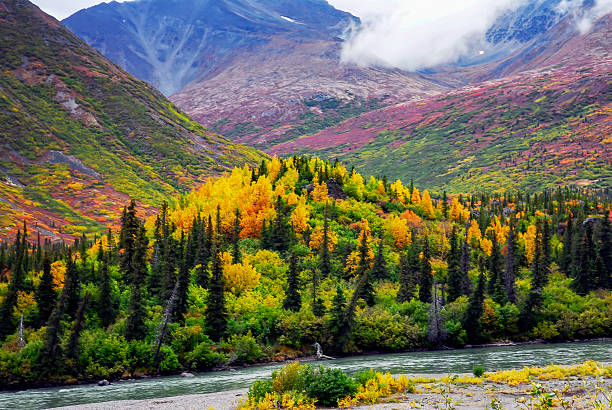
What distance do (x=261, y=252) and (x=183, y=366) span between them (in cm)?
3834

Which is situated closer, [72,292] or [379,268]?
[72,292]

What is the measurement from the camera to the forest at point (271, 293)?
72.8m

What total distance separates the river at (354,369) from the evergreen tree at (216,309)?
8997 mm

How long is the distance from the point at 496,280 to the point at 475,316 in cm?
1430

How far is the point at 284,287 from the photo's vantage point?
322 feet

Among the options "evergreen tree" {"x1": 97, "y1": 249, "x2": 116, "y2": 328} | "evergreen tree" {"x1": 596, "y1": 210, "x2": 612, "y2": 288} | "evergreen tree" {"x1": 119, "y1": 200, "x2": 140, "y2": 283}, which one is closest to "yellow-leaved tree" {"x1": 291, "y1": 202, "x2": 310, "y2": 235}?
"evergreen tree" {"x1": 119, "y1": 200, "x2": 140, "y2": 283}

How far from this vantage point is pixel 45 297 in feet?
263

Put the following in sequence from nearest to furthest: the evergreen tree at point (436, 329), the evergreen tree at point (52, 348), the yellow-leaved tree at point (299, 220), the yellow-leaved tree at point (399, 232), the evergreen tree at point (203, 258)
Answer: the evergreen tree at point (52, 348) < the evergreen tree at point (436, 329) < the evergreen tree at point (203, 258) < the yellow-leaved tree at point (299, 220) < the yellow-leaved tree at point (399, 232)

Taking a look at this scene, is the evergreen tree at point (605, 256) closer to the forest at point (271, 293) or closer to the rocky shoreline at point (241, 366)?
the forest at point (271, 293)

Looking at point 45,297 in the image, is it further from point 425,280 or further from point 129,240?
point 425,280

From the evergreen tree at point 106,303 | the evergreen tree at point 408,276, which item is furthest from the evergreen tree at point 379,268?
the evergreen tree at point 106,303

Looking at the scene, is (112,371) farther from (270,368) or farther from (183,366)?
(270,368)

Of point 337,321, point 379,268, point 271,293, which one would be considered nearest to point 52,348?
point 337,321

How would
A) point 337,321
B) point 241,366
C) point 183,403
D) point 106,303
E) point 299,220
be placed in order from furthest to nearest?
1. point 299,220
2. point 337,321
3. point 106,303
4. point 241,366
5. point 183,403
